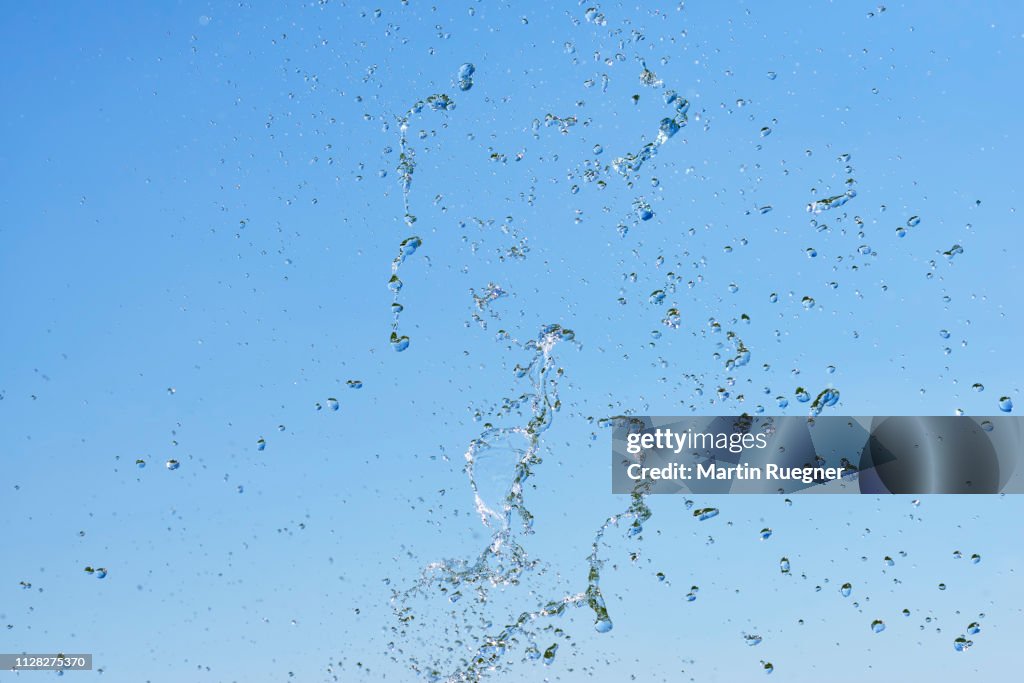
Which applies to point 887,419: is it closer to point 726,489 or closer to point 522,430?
point 726,489

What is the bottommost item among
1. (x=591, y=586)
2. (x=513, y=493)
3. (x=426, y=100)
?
(x=591, y=586)

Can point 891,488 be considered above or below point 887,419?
below

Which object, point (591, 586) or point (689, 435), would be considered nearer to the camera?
point (591, 586)

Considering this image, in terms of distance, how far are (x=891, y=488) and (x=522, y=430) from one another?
122 inches

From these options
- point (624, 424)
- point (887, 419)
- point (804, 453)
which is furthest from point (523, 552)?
point (887, 419)

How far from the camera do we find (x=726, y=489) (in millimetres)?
9289

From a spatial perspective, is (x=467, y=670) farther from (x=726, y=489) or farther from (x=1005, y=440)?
(x=1005, y=440)

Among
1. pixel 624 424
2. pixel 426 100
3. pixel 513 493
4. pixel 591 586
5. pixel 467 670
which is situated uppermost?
pixel 426 100

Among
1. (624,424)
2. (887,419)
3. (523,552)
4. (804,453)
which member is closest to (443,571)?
(523,552)

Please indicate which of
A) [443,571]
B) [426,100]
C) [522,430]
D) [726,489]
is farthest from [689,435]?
[426,100]

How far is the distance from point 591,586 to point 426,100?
4000 millimetres

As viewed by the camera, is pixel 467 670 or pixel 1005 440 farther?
pixel 1005 440

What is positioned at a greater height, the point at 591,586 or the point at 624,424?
the point at 624,424

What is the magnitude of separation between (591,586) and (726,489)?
4.96 feet
